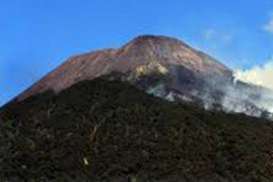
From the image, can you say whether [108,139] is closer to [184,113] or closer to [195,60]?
[184,113]

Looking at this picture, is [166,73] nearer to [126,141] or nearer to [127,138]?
[127,138]

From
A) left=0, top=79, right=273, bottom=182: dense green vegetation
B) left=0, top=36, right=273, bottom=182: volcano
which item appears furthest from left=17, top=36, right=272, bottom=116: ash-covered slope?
left=0, top=79, right=273, bottom=182: dense green vegetation

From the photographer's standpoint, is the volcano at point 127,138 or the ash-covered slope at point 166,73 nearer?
the volcano at point 127,138

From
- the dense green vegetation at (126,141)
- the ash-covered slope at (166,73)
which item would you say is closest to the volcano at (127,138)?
the dense green vegetation at (126,141)

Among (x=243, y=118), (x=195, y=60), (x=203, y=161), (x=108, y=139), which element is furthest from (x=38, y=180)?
(x=195, y=60)

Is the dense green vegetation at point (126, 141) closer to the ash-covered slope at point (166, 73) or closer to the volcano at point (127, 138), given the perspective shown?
the volcano at point (127, 138)

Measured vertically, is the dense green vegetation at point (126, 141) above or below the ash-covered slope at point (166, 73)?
below
